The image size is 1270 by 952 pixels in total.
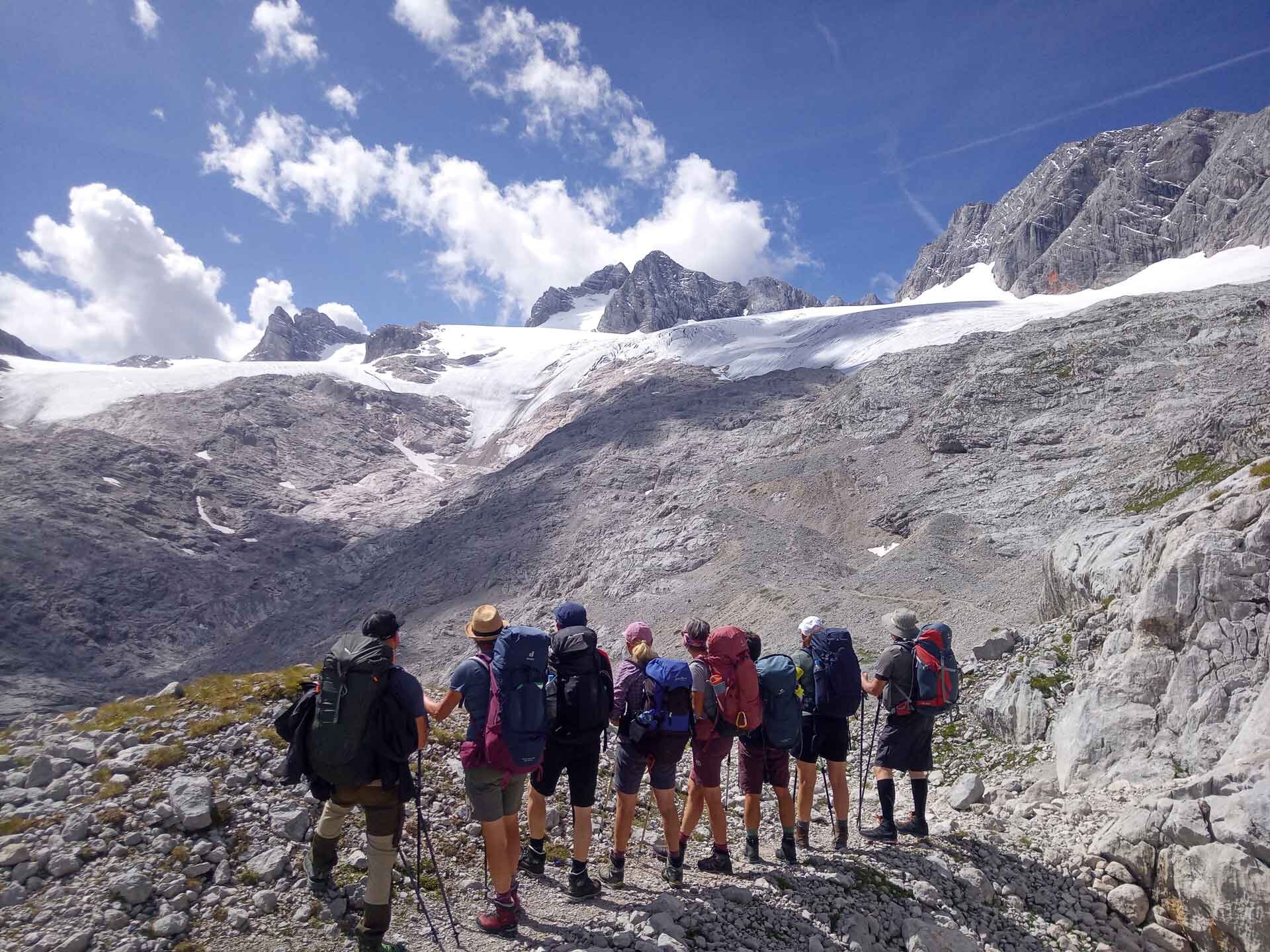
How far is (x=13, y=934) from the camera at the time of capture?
566 cm

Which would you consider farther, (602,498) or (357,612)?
(602,498)

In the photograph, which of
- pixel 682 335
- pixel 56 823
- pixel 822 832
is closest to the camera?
pixel 56 823

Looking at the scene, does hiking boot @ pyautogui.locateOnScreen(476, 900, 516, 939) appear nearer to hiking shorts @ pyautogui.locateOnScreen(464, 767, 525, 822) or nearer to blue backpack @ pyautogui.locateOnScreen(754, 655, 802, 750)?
hiking shorts @ pyautogui.locateOnScreen(464, 767, 525, 822)

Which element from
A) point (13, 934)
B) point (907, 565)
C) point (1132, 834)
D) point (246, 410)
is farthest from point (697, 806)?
point (246, 410)

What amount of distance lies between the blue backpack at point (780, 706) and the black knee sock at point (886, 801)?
1638 millimetres

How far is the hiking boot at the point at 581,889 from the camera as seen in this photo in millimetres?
7109

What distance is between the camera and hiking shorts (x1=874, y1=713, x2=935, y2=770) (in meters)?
8.51

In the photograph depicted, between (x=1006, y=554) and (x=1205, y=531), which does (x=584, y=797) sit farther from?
(x=1006, y=554)

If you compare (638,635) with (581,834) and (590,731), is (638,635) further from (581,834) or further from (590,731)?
(581,834)

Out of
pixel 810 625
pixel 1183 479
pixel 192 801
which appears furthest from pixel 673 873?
pixel 1183 479

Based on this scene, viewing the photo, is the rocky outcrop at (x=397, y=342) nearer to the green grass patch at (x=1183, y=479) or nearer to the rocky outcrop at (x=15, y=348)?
the rocky outcrop at (x=15, y=348)

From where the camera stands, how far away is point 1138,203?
13650 cm

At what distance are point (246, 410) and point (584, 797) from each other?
127m

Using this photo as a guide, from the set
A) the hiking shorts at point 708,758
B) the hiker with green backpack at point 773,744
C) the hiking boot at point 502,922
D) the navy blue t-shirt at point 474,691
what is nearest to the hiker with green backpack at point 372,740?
the navy blue t-shirt at point 474,691
